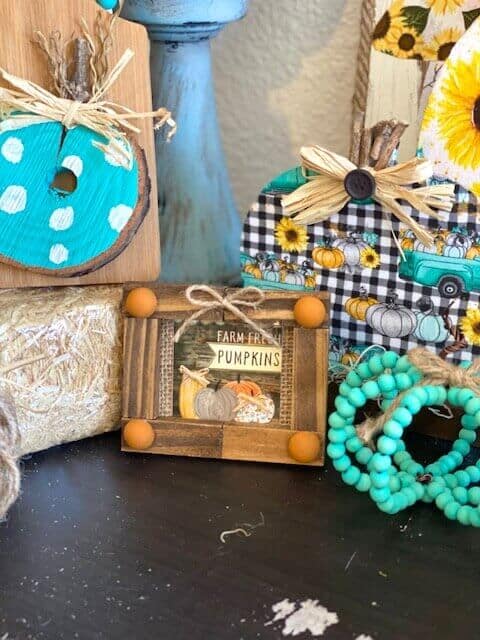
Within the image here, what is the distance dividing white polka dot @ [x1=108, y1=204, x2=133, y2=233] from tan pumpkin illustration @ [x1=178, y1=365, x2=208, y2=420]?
0.43ft

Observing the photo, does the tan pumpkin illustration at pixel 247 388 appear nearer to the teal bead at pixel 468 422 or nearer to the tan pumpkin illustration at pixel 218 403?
the tan pumpkin illustration at pixel 218 403

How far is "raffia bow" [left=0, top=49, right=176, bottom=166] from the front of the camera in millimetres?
687

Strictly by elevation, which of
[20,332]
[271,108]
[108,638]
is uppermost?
[271,108]

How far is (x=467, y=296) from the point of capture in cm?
72

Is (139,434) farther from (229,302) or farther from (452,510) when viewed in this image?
(452,510)

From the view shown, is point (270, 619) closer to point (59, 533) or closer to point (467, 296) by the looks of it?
point (59, 533)

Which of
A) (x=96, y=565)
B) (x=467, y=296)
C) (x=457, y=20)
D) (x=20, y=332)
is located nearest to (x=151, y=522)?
(x=96, y=565)

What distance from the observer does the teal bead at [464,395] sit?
1.99 ft

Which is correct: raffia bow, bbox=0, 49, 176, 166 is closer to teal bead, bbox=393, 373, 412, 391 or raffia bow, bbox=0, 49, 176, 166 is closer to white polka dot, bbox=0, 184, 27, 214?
white polka dot, bbox=0, 184, 27, 214

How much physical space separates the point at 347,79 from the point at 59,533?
2.09 ft

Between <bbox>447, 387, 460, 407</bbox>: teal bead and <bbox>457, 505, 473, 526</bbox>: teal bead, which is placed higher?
<bbox>447, 387, 460, 407</bbox>: teal bead

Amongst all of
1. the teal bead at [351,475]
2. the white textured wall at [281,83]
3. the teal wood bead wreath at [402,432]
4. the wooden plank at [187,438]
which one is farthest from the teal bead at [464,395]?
the white textured wall at [281,83]

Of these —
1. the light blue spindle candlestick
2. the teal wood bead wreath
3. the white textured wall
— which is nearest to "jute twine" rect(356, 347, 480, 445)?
the teal wood bead wreath

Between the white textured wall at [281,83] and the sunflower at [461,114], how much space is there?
28 cm
